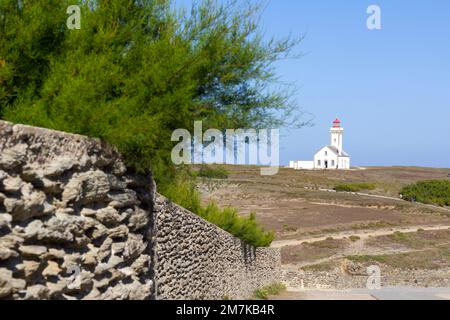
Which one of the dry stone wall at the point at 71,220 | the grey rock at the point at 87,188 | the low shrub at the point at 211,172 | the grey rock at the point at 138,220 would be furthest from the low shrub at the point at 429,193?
the grey rock at the point at 87,188

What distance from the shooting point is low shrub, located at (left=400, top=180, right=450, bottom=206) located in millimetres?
80312

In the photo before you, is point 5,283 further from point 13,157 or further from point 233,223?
point 233,223

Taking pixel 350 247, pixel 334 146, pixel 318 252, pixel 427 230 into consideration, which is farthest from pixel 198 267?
pixel 334 146

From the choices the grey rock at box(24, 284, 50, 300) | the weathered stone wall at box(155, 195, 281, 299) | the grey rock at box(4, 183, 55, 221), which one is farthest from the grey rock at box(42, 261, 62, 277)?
the weathered stone wall at box(155, 195, 281, 299)

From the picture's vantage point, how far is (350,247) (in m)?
47.2

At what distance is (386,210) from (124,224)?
60.5 meters

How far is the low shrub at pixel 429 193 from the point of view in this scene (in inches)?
3162

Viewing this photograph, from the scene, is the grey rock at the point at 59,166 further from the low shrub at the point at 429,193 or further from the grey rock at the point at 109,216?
the low shrub at the point at 429,193

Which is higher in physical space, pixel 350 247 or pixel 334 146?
pixel 334 146

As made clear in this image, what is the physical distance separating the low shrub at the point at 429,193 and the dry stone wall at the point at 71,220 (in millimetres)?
73028

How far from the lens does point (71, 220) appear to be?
22.8 feet

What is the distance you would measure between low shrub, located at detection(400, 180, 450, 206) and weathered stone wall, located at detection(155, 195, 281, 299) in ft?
196

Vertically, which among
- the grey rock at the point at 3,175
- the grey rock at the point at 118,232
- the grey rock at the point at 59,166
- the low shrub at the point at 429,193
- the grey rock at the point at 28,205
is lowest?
the low shrub at the point at 429,193
